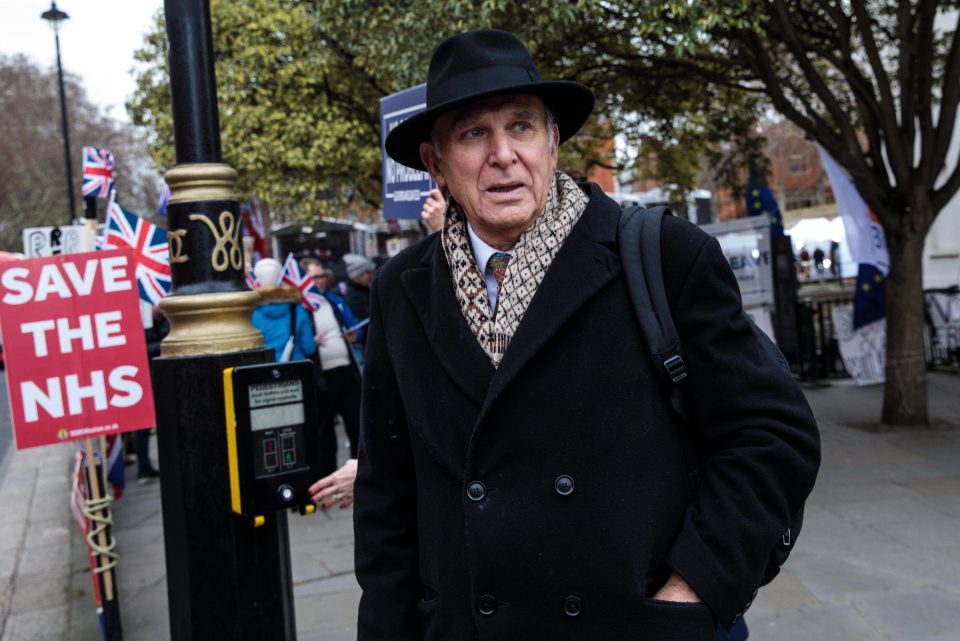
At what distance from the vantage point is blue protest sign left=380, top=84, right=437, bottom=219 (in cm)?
620

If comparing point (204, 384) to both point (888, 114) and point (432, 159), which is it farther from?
point (888, 114)

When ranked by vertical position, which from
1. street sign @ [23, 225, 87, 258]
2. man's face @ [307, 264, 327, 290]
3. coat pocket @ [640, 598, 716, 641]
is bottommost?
coat pocket @ [640, 598, 716, 641]

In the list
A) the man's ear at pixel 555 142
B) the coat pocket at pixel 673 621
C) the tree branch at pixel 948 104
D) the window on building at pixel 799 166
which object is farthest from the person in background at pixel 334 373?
the window on building at pixel 799 166

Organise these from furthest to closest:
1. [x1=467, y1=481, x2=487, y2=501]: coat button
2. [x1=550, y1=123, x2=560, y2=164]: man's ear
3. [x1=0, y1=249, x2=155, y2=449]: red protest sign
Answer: [x1=0, y1=249, x2=155, y2=449]: red protest sign < [x1=550, y1=123, x2=560, y2=164]: man's ear < [x1=467, y1=481, x2=487, y2=501]: coat button

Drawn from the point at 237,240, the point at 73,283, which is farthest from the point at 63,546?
the point at 237,240

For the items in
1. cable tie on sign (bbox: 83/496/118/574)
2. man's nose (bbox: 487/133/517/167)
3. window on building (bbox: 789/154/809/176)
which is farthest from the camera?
window on building (bbox: 789/154/809/176)

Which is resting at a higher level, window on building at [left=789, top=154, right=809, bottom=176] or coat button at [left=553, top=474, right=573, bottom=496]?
window on building at [left=789, top=154, right=809, bottom=176]

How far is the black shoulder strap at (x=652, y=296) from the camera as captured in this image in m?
1.85

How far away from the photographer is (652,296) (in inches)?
74.2

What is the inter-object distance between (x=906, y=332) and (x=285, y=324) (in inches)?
224

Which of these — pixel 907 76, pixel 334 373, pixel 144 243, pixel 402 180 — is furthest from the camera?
pixel 907 76

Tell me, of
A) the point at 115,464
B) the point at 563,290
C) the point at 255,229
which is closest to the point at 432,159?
the point at 563,290

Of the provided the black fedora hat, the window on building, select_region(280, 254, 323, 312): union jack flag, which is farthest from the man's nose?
the window on building

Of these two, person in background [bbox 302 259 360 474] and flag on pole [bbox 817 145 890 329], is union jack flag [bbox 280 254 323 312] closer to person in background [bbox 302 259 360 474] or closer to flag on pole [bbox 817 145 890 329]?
person in background [bbox 302 259 360 474]
